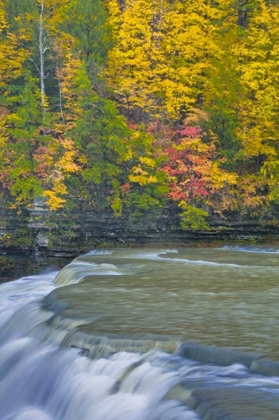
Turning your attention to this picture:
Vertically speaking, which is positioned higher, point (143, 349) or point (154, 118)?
point (154, 118)

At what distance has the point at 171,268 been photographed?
16.2 meters

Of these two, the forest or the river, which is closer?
the river

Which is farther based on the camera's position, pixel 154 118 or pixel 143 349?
pixel 154 118

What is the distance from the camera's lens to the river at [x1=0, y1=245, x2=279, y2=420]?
678 centimetres

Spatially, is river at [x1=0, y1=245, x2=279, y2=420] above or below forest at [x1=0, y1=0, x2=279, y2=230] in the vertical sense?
below

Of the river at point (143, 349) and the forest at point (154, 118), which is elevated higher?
the forest at point (154, 118)

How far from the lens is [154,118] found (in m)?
32.0

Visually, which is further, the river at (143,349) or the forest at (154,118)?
the forest at (154,118)

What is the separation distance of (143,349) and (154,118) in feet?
80.8

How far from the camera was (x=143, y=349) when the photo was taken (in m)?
8.29

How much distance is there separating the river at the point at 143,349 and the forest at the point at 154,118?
1427cm

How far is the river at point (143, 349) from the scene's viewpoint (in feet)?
22.2

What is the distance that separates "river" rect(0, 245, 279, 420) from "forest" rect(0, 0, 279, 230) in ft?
46.8

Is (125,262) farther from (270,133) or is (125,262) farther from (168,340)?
(270,133)
